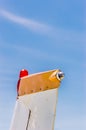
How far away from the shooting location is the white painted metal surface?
3.98 metres

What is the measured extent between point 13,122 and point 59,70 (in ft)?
4.37

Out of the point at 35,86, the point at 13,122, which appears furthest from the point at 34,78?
the point at 13,122

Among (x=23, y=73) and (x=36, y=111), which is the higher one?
(x=23, y=73)

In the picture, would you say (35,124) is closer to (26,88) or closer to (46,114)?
(46,114)

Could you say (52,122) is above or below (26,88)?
below

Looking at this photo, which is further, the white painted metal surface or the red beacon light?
the red beacon light

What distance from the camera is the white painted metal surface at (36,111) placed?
398 centimetres

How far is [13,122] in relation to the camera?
4562 millimetres

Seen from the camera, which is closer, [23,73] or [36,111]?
[36,111]

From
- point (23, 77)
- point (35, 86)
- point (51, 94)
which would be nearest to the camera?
point (51, 94)

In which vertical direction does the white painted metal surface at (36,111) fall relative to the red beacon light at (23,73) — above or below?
below

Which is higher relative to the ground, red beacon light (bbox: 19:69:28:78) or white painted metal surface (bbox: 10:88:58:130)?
red beacon light (bbox: 19:69:28:78)

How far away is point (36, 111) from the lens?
168 inches

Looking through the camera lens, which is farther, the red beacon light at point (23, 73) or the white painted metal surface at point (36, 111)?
the red beacon light at point (23, 73)
